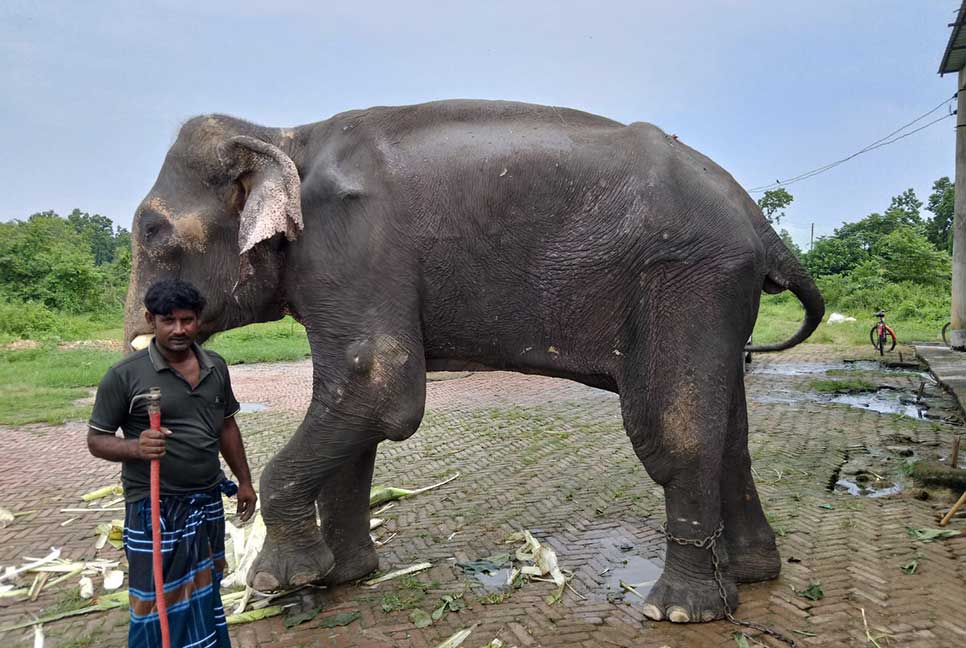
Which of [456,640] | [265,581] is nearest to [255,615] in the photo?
[265,581]

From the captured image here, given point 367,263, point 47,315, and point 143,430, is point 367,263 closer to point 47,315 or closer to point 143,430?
point 143,430

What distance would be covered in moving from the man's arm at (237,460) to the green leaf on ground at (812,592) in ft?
8.83

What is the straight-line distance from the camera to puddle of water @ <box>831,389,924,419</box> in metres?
8.37

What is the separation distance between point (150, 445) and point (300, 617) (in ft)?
5.02

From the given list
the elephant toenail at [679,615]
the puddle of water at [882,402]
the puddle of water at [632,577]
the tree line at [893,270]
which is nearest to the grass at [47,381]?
the puddle of water at [632,577]

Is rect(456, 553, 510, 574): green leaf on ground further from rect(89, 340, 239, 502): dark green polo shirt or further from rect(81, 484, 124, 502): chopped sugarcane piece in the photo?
rect(81, 484, 124, 502): chopped sugarcane piece

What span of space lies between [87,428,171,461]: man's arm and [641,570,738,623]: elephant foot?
230 cm

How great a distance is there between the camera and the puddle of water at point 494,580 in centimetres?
369

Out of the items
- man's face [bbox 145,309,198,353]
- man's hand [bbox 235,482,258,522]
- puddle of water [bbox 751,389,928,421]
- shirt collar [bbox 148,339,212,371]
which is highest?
man's face [bbox 145,309,198,353]

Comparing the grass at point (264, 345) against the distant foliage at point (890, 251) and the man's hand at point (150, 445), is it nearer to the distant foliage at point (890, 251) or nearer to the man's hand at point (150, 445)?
the man's hand at point (150, 445)

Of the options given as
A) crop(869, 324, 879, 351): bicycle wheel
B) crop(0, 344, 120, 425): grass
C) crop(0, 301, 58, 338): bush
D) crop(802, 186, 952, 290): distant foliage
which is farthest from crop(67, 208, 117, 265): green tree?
crop(869, 324, 879, 351): bicycle wheel

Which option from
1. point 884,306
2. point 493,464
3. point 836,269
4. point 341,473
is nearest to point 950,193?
point 836,269

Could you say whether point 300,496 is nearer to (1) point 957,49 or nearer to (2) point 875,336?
(2) point 875,336

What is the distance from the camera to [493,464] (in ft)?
20.6
